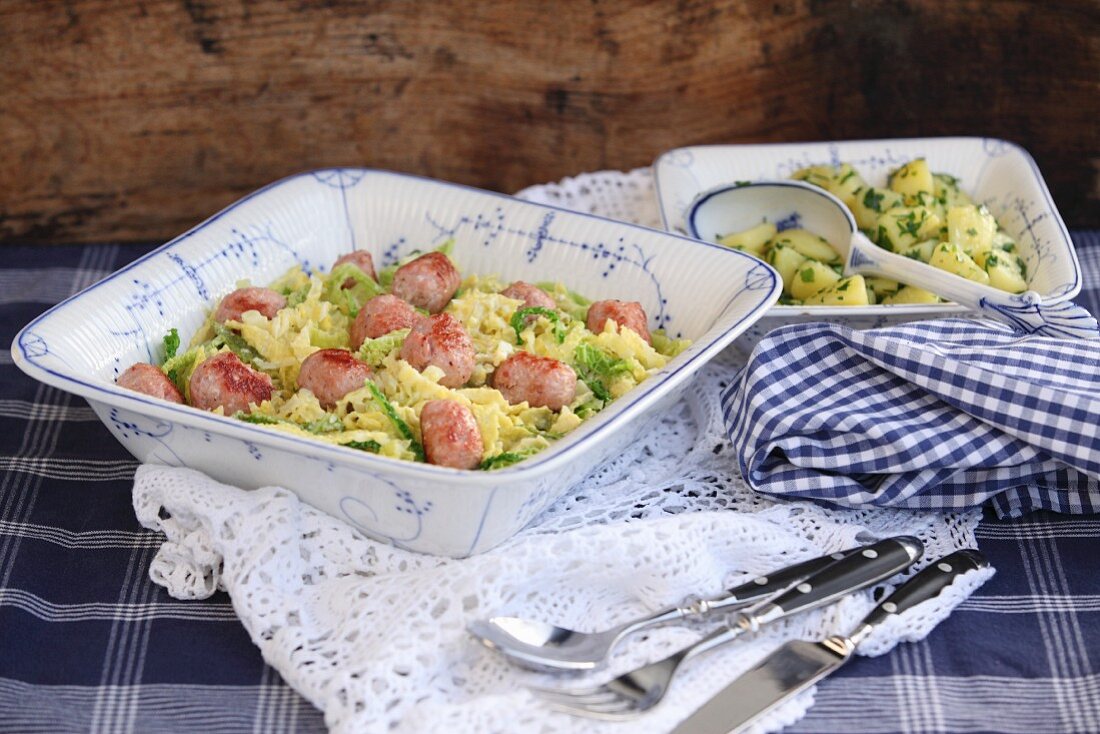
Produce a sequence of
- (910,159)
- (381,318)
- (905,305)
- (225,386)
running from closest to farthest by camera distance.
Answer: (225,386) < (381,318) < (905,305) < (910,159)

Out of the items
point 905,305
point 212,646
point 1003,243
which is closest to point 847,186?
point 1003,243

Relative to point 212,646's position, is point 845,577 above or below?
above

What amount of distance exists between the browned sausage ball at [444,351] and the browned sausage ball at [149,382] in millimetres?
297

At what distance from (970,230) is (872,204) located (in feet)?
0.60

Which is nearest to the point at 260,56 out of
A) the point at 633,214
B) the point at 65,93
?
the point at 65,93

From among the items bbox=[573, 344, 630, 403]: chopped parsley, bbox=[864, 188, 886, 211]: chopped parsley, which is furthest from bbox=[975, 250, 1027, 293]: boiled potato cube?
Result: bbox=[573, 344, 630, 403]: chopped parsley

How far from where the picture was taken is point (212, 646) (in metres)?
1.38

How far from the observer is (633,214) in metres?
2.28

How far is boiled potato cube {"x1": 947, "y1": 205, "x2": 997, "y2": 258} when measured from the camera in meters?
1.95

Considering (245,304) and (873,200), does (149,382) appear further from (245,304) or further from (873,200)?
(873,200)

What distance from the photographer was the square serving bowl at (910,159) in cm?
200

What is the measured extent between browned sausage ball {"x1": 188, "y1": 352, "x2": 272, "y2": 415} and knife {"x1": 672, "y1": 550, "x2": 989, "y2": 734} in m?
0.68

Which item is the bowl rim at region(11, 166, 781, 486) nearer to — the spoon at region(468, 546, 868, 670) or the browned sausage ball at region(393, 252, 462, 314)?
the spoon at region(468, 546, 868, 670)

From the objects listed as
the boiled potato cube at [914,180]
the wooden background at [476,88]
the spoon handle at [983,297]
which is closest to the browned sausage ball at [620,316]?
the spoon handle at [983,297]
